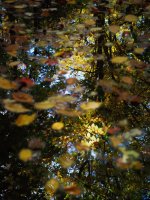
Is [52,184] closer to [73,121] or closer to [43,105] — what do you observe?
[73,121]

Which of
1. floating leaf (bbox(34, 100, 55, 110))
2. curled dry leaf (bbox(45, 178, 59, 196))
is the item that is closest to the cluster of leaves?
curled dry leaf (bbox(45, 178, 59, 196))

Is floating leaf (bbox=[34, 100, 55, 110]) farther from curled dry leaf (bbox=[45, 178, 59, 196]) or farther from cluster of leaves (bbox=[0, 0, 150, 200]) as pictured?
cluster of leaves (bbox=[0, 0, 150, 200])

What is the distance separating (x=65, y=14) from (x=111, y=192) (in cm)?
521

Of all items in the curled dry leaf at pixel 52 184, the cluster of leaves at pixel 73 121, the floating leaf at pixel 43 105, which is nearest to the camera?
the floating leaf at pixel 43 105

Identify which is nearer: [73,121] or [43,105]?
[43,105]

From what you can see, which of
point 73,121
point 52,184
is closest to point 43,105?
point 52,184

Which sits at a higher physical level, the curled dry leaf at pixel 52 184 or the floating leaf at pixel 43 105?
the floating leaf at pixel 43 105

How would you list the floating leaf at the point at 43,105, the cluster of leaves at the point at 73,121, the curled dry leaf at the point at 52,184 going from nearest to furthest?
the floating leaf at the point at 43,105
the curled dry leaf at the point at 52,184
the cluster of leaves at the point at 73,121

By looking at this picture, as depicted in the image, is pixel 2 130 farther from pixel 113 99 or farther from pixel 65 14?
pixel 65 14

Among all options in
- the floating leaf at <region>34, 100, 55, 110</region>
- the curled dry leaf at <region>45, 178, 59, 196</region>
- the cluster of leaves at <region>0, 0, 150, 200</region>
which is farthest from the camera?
the cluster of leaves at <region>0, 0, 150, 200</region>

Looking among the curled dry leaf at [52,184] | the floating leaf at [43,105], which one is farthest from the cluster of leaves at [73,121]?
the floating leaf at [43,105]

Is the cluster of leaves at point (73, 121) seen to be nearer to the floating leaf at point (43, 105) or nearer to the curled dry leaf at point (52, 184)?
the curled dry leaf at point (52, 184)

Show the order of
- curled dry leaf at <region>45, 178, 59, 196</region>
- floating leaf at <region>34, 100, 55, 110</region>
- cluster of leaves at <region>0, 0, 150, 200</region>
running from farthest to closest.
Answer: cluster of leaves at <region>0, 0, 150, 200</region> < curled dry leaf at <region>45, 178, 59, 196</region> < floating leaf at <region>34, 100, 55, 110</region>

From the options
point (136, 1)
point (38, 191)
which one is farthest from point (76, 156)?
point (136, 1)
